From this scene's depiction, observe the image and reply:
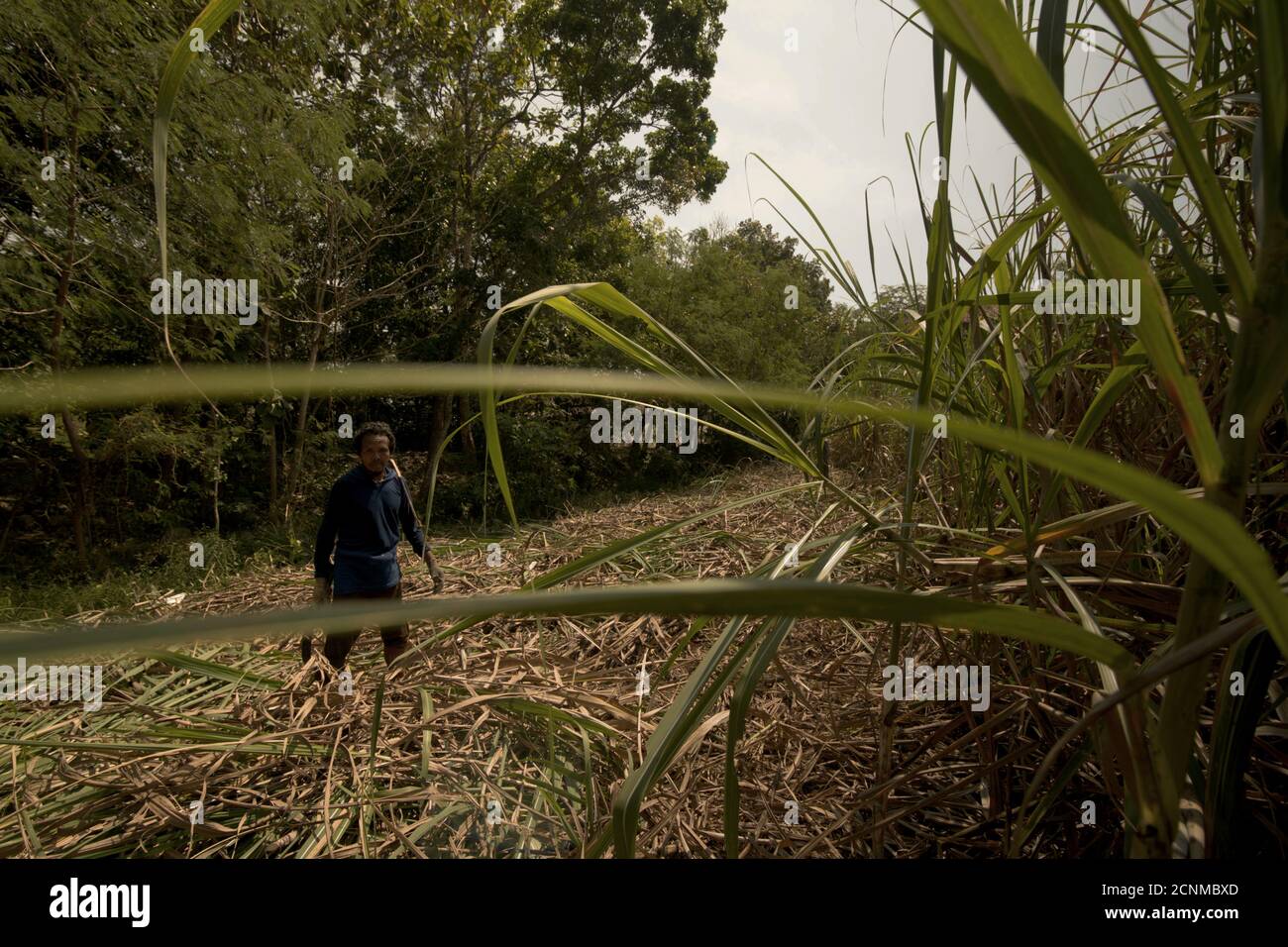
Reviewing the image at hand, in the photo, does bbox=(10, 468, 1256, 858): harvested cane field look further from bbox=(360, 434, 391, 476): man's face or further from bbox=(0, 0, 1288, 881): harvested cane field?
bbox=(360, 434, 391, 476): man's face

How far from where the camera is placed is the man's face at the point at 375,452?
1.82 meters

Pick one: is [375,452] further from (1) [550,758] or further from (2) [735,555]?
(1) [550,758]

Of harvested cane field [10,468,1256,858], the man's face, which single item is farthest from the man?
harvested cane field [10,468,1256,858]

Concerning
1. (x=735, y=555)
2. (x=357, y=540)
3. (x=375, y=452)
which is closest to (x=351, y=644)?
(x=357, y=540)

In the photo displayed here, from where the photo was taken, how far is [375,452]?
1.82 m

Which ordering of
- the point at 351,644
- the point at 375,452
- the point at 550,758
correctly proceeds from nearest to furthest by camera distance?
the point at 550,758, the point at 351,644, the point at 375,452

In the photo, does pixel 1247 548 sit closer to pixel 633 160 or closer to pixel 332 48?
pixel 332 48

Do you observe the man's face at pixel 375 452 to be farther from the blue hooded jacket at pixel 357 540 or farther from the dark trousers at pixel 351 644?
the dark trousers at pixel 351 644

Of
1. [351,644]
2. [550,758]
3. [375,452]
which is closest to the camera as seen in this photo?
[550,758]

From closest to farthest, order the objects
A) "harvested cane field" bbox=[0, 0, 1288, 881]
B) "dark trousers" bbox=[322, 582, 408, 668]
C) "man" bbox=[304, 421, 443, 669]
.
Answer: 1. "harvested cane field" bbox=[0, 0, 1288, 881]
2. "dark trousers" bbox=[322, 582, 408, 668]
3. "man" bbox=[304, 421, 443, 669]

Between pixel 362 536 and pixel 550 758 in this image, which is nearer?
pixel 550 758

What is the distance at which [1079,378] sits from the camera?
69cm

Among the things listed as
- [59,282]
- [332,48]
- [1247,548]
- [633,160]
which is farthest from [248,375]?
[633,160]

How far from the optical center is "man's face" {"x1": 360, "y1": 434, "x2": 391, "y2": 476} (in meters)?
1.82
